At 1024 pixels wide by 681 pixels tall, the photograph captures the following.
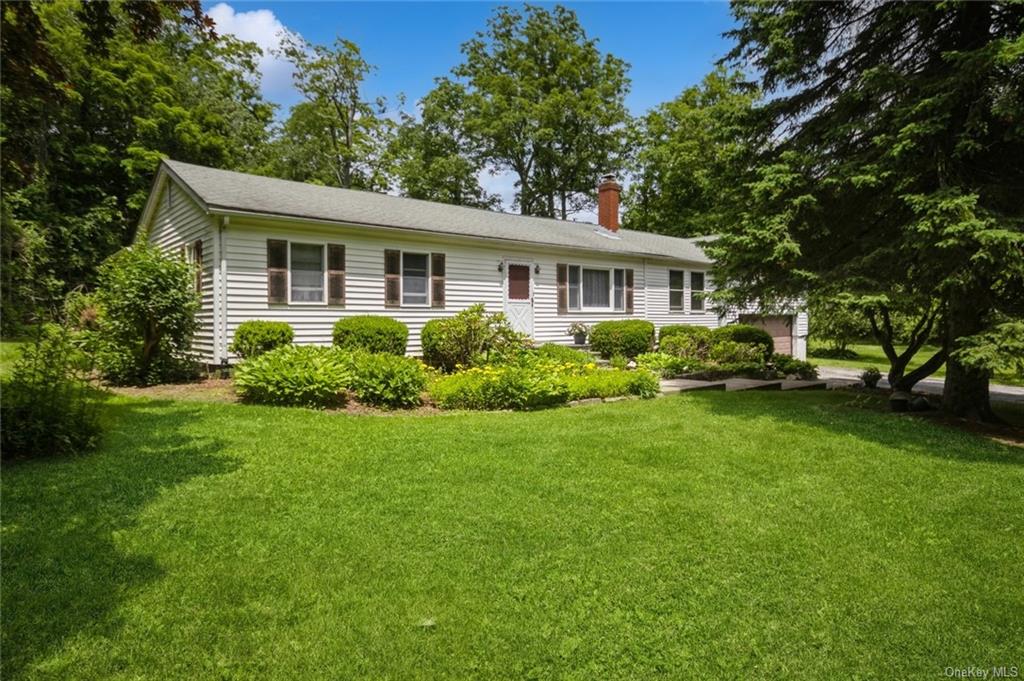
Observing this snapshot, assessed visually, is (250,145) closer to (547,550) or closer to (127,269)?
(127,269)

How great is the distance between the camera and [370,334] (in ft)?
37.7

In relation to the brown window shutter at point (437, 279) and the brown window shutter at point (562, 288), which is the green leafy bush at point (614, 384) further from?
the brown window shutter at point (562, 288)

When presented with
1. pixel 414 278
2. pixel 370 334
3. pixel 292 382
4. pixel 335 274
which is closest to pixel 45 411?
pixel 292 382

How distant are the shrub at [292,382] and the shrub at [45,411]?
2314mm

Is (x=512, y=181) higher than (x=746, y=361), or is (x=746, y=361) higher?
(x=512, y=181)

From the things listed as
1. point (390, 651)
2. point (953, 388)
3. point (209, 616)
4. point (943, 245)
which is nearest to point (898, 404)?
point (953, 388)

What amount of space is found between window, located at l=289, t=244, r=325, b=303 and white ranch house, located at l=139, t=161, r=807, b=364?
0.02 m

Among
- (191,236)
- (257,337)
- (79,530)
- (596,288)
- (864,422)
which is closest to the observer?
(79,530)

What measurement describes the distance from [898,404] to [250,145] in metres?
30.9

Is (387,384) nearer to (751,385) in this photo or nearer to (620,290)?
(751,385)

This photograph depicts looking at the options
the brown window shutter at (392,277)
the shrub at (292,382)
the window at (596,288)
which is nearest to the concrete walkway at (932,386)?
the window at (596,288)

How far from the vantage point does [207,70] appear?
27.4 meters

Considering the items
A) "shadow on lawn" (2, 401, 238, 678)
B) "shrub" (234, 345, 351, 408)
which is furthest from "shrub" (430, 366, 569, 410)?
"shadow on lawn" (2, 401, 238, 678)

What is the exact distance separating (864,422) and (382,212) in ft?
37.5
